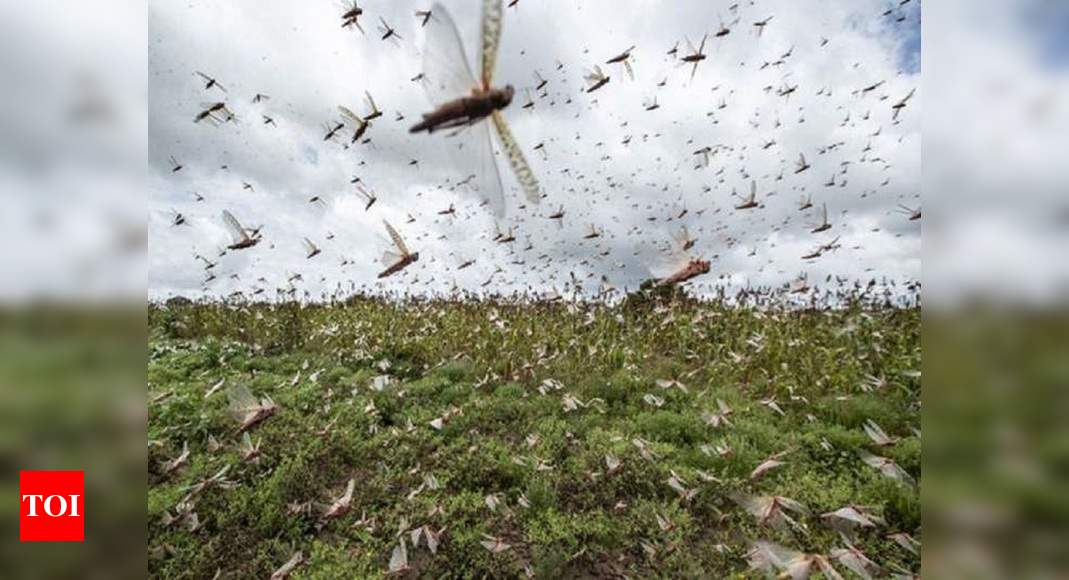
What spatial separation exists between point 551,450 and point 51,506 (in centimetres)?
429

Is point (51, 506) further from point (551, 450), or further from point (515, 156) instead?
point (551, 450)

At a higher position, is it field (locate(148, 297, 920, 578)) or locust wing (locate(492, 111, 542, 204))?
locust wing (locate(492, 111, 542, 204))

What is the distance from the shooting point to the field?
140 inches

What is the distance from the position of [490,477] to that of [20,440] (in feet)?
12.7

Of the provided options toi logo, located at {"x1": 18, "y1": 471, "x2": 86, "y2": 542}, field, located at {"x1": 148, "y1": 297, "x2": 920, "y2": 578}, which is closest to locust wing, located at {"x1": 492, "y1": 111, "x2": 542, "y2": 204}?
toi logo, located at {"x1": 18, "y1": 471, "x2": 86, "y2": 542}

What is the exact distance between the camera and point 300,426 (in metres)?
5.48

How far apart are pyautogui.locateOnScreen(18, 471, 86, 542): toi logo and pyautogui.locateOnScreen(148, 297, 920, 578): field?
1.31m

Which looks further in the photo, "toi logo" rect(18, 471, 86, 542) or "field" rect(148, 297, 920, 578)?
"field" rect(148, 297, 920, 578)

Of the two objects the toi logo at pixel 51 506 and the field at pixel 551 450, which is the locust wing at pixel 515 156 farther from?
the field at pixel 551 450

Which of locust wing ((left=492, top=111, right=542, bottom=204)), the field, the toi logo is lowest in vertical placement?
the field

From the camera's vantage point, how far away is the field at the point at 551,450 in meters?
3.55

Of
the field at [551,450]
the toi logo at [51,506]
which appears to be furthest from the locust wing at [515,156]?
the field at [551,450]

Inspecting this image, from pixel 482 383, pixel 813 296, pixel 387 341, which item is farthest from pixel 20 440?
pixel 813 296

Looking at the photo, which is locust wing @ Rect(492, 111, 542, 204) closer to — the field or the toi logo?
the toi logo
